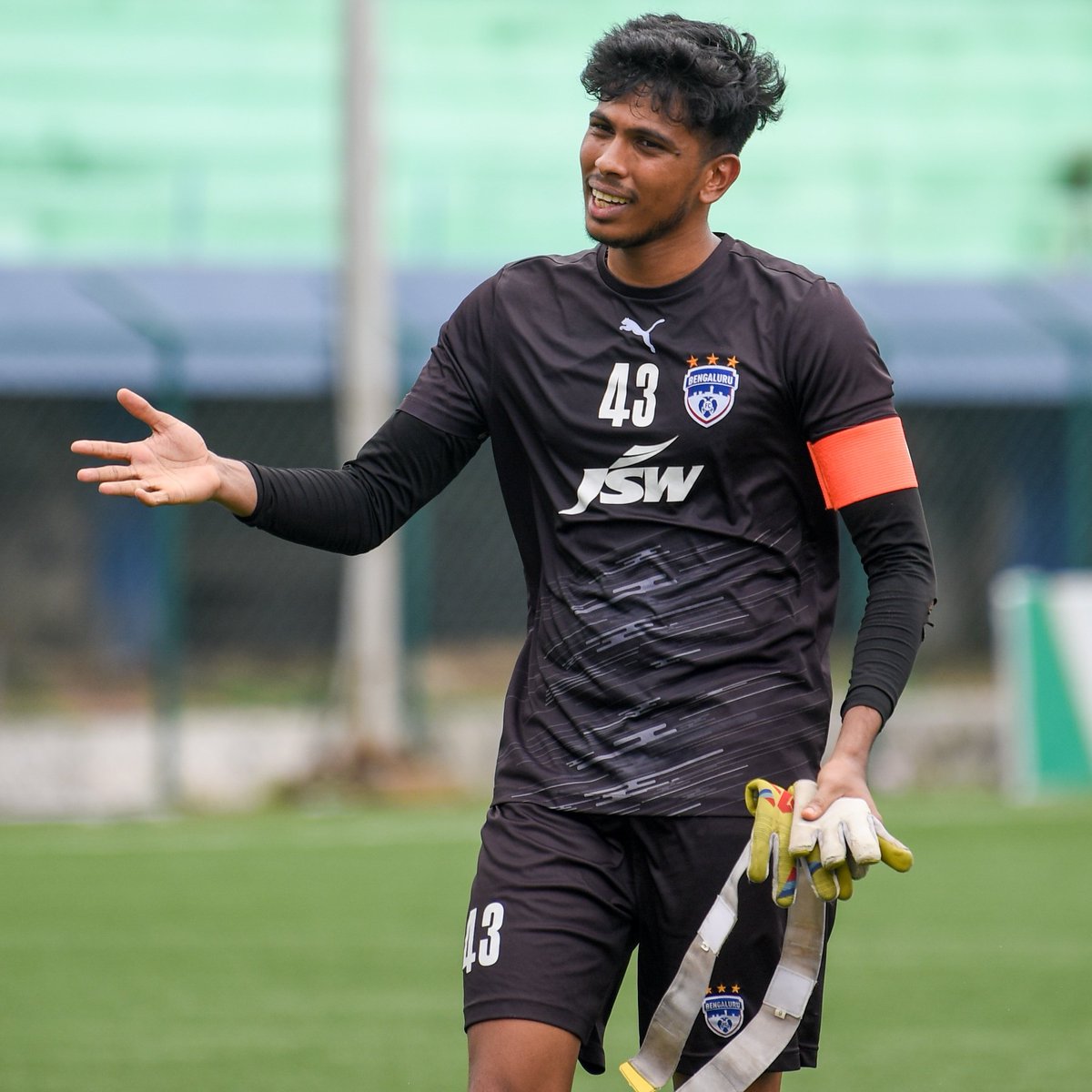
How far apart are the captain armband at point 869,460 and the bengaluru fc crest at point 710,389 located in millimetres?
182

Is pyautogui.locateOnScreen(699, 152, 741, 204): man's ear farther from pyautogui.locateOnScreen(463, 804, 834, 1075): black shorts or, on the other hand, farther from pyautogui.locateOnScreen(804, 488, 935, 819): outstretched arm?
pyautogui.locateOnScreen(463, 804, 834, 1075): black shorts

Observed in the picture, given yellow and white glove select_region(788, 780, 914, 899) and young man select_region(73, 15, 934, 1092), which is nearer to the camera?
yellow and white glove select_region(788, 780, 914, 899)

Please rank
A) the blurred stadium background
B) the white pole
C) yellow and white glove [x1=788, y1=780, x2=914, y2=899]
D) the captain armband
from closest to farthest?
yellow and white glove [x1=788, y1=780, x2=914, y2=899], the captain armband, the white pole, the blurred stadium background

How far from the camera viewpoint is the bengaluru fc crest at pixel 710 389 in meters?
3.38

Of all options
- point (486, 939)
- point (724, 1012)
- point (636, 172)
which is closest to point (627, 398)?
point (636, 172)

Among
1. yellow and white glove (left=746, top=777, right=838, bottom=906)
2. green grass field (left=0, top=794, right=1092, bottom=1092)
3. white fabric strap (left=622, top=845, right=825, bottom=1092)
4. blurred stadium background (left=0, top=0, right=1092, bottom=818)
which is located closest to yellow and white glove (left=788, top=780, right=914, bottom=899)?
yellow and white glove (left=746, top=777, right=838, bottom=906)

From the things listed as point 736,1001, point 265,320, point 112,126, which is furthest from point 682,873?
point 112,126

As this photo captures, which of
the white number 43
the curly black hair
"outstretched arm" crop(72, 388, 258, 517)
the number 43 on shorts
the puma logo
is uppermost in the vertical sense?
the curly black hair

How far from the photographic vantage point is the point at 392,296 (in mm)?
14164

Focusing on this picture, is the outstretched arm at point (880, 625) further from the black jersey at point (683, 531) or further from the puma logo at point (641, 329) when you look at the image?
the puma logo at point (641, 329)

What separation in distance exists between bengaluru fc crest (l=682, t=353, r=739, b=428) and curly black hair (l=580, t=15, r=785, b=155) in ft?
1.27

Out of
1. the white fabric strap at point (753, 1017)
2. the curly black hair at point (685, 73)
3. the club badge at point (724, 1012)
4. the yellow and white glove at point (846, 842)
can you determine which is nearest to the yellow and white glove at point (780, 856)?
the yellow and white glove at point (846, 842)

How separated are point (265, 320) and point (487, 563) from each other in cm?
265

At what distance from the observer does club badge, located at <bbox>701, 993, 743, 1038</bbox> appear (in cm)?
338
